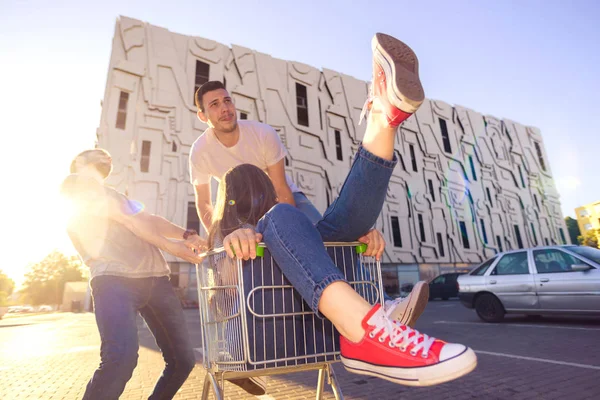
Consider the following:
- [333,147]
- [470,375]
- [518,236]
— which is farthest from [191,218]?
[518,236]

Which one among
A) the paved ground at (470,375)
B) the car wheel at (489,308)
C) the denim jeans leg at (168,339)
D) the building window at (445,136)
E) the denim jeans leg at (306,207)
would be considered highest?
the building window at (445,136)

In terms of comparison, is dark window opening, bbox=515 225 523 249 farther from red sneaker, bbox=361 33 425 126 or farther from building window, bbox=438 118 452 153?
red sneaker, bbox=361 33 425 126

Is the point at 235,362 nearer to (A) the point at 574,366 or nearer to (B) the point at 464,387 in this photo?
(B) the point at 464,387

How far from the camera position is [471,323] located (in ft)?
24.4

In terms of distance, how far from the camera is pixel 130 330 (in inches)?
74.6

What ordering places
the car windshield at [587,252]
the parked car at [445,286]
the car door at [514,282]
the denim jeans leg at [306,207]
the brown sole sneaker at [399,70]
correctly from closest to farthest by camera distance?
1. the brown sole sneaker at [399,70]
2. the denim jeans leg at [306,207]
3. the car windshield at [587,252]
4. the car door at [514,282]
5. the parked car at [445,286]

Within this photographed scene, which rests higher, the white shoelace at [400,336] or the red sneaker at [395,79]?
the red sneaker at [395,79]

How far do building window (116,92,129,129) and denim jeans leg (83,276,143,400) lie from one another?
21.4 m

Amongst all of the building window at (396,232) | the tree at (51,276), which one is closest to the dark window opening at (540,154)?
Result: the building window at (396,232)

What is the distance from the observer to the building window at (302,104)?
26.4 metres

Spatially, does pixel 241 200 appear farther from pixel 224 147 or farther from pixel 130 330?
pixel 224 147

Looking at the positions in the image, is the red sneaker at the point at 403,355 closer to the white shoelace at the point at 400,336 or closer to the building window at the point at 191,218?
the white shoelace at the point at 400,336

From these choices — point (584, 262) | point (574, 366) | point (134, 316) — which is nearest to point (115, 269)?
point (134, 316)

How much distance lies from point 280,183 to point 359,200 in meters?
1.40
